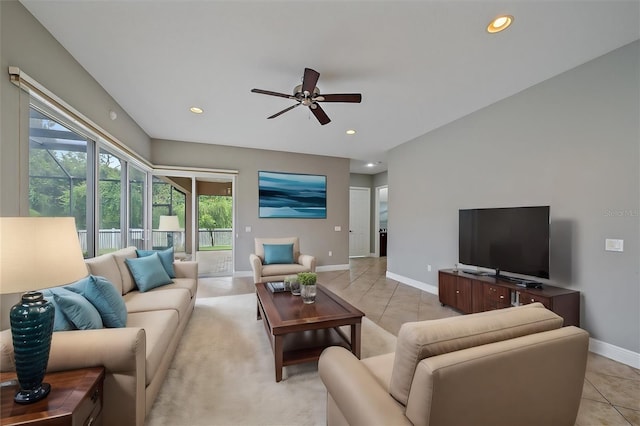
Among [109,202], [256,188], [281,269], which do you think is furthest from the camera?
[256,188]

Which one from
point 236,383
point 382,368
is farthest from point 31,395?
point 382,368

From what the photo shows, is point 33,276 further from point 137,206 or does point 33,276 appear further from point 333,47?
point 137,206

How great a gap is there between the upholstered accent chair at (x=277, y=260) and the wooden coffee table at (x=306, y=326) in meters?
1.46

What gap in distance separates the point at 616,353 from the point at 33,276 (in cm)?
417

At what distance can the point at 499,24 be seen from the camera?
203 centimetres

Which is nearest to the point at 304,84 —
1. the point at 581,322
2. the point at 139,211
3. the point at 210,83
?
the point at 210,83

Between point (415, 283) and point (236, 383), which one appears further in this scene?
point (415, 283)

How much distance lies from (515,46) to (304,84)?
6.18 ft

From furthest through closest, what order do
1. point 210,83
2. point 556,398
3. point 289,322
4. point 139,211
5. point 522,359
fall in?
point 139,211 → point 210,83 → point 289,322 → point 556,398 → point 522,359

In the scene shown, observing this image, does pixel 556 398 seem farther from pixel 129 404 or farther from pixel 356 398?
pixel 129 404

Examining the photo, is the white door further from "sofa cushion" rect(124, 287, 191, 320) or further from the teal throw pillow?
the teal throw pillow

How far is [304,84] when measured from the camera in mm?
2441

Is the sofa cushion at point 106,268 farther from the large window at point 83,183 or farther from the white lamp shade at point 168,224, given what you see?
the white lamp shade at point 168,224

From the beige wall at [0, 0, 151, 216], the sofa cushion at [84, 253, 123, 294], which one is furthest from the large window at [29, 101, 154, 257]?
the sofa cushion at [84, 253, 123, 294]
